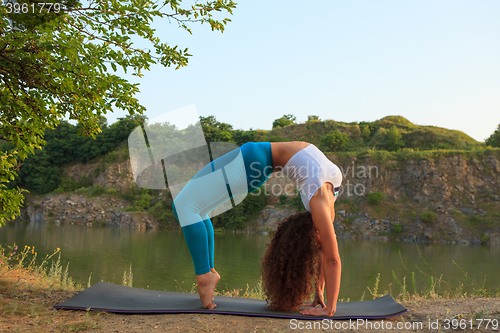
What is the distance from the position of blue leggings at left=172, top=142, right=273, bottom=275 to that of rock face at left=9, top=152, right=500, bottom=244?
3079cm

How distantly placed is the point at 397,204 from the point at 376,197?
2.21 metres

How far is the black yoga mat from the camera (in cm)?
242

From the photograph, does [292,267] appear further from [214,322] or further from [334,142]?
[334,142]

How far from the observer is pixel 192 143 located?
327 cm

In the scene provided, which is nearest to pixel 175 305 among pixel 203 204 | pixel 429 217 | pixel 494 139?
pixel 203 204

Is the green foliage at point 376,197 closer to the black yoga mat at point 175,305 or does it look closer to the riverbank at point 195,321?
the black yoga mat at point 175,305

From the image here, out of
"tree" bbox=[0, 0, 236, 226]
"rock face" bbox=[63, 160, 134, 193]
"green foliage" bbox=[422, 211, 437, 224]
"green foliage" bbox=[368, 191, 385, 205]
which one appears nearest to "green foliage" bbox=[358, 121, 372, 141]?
"green foliage" bbox=[368, 191, 385, 205]

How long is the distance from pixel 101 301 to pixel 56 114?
1.89 metres

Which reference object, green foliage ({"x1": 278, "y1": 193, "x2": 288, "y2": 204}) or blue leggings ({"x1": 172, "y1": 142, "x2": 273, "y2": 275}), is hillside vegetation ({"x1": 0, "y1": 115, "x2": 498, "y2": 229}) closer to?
green foliage ({"x1": 278, "y1": 193, "x2": 288, "y2": 204})

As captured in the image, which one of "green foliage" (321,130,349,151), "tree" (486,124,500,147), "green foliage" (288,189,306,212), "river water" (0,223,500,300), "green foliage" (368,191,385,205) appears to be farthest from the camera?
"green foliage" (321,130,349,151)

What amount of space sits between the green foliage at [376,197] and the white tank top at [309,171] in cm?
3310

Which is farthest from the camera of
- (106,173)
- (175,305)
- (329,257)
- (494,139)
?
(106,173)

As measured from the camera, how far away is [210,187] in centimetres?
252

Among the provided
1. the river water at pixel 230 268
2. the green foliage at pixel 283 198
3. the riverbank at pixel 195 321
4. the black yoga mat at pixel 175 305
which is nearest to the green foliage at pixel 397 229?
the river water at pixel 230 268
